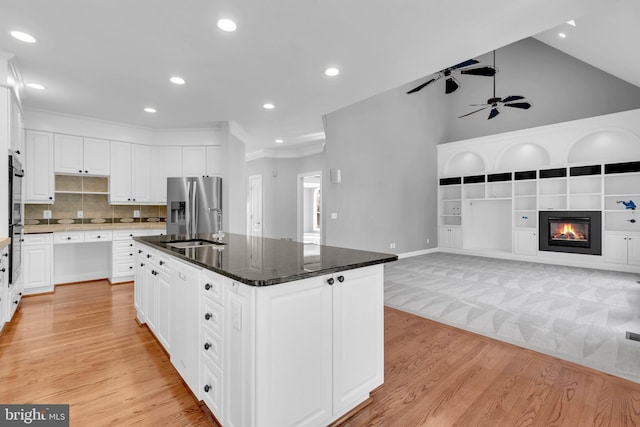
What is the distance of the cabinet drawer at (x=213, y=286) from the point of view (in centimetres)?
156

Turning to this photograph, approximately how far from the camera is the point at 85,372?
2.24 metres

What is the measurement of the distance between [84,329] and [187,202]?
2540 millimetres

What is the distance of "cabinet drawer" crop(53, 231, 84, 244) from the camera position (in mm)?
4359

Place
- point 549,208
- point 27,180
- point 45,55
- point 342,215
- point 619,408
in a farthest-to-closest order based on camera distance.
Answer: point 549,208 → point 342,215 → point 27,180 → point 45,55 → point 619,408

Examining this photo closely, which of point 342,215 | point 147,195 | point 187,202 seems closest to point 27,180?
point 147,195

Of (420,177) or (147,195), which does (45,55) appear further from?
(420,177)

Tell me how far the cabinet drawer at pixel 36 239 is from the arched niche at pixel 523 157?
8849 mm

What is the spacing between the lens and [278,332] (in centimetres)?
137

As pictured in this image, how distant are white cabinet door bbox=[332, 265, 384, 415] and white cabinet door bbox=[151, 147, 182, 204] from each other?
15.9 ft

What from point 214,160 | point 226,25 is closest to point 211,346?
point 226,25

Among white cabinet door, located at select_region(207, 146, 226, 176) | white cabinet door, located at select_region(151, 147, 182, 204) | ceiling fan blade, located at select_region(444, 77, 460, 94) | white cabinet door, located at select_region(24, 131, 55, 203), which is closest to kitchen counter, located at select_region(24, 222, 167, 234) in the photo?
white cabinet door, located at select_region(24, 131, 55, 203)

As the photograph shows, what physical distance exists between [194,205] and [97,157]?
1.73 metres

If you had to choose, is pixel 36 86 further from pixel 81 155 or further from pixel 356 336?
pixel 356 336

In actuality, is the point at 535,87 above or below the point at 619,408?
above
